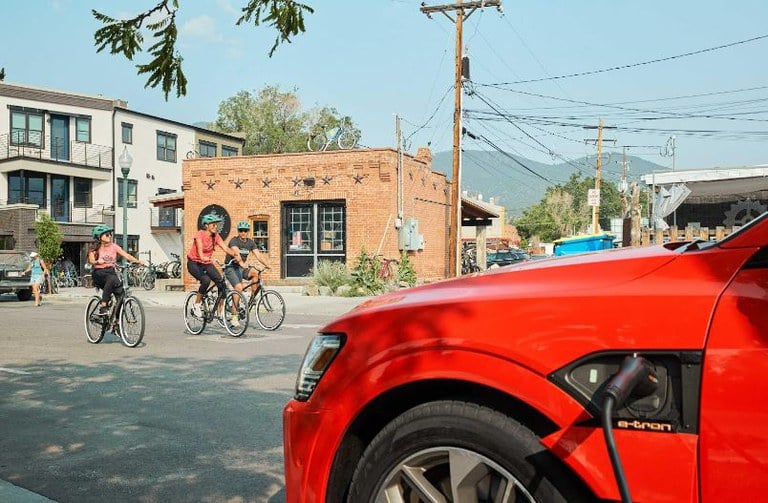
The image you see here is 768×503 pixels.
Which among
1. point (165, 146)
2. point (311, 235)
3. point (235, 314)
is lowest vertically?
point (235, 314)

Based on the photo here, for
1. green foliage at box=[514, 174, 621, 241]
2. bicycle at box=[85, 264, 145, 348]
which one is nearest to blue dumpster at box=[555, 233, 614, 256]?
bicycle at box=[85, 264, 145, 348]

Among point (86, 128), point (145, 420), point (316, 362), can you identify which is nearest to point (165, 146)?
point (86, 128)

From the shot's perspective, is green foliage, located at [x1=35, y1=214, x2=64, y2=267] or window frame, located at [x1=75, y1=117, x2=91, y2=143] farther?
window frame, located at [x1=75, y1=117, x2=91, y2=143]

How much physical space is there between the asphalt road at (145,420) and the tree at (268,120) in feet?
172

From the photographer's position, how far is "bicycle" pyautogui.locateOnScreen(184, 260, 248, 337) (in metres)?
11.5

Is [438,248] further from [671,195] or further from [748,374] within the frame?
[748,374]

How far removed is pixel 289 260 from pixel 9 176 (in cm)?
2291

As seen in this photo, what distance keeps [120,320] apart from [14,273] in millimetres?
14918

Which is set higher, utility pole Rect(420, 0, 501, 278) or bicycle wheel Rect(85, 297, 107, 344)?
utility pole Rect(420, 0, 501, 278)

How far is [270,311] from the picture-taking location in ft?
41.7

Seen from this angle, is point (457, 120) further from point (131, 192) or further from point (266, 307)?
point (131, 192)

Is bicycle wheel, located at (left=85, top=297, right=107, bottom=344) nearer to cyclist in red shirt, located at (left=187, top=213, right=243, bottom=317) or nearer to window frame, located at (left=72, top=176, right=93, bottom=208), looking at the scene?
cyclist in red shirt, located at (left=187, top=213, right=243, bottom=317)

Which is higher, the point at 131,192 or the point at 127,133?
the point at 127,133

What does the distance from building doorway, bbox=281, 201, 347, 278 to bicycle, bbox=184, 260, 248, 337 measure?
13229 mm
